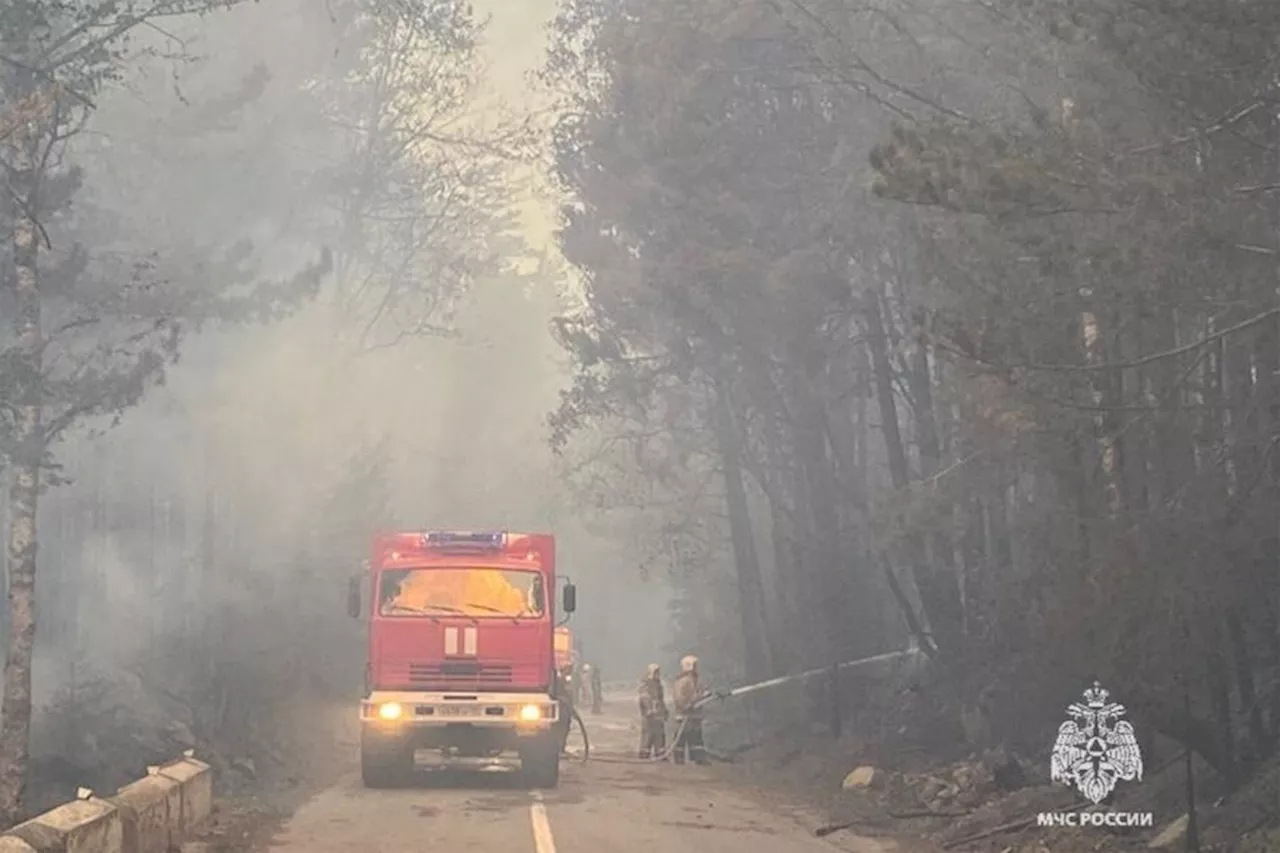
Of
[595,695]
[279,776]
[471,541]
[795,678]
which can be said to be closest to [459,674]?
[471,541]

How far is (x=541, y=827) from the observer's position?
15453 millimetres

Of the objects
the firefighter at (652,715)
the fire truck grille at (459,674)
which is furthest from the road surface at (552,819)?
the firefighter at (652,715)

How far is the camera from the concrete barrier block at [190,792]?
538 inches

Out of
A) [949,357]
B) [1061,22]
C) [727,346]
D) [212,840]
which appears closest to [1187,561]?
[949,357]

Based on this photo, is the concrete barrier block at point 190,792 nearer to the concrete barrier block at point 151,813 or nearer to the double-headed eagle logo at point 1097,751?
the concrete barrier block at point 151,813

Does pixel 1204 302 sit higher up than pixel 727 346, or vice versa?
pixel 727 346

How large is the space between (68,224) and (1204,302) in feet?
59.4

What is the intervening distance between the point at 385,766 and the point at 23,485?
17.3 feet

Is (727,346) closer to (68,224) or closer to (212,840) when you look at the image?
(68,224)

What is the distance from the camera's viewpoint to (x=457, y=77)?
36312 mm

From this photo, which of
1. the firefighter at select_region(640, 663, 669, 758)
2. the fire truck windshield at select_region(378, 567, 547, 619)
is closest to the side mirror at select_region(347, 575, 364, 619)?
the fire truck windshield at select_region(378, 567, 547, 619)

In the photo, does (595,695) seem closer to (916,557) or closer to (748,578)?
(748,578)

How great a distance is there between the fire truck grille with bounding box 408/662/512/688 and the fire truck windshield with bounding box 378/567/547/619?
2.12ft

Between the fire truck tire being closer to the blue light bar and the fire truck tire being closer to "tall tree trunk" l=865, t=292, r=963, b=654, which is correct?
the blue light bar
